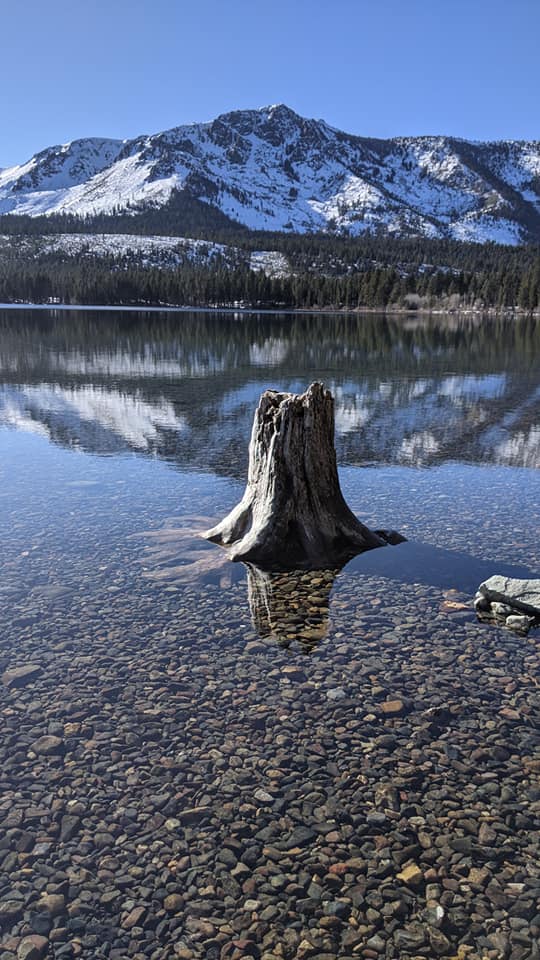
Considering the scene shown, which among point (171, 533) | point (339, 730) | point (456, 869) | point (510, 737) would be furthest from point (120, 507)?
point (456, 869)

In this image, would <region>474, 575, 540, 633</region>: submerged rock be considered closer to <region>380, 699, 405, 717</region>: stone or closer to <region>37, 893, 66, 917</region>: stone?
<region>380, 699, 405, 717</region>: stone

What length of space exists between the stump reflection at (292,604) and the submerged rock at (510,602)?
279cm

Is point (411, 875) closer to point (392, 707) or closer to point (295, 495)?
point (392, 707)

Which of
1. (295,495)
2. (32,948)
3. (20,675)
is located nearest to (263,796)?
(32,948)

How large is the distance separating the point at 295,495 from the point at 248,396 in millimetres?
23463

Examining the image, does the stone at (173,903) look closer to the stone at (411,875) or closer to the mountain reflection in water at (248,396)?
the stone at (411,875)

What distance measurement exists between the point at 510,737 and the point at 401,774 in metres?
1.61

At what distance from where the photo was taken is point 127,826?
671 cm

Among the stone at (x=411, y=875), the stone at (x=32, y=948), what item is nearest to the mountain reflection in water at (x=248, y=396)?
the stone at (x=411, y=875)

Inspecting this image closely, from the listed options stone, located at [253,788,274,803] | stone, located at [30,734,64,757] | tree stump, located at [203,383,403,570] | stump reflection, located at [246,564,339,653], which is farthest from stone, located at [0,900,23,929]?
tree stump, located at [203,383,403,570]

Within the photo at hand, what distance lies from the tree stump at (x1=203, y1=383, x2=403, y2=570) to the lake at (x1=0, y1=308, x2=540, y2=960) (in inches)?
29.4

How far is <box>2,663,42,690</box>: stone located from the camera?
9.16 meters

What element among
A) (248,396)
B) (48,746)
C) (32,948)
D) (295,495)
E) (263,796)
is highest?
(248,396)

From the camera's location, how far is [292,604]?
471 inches
